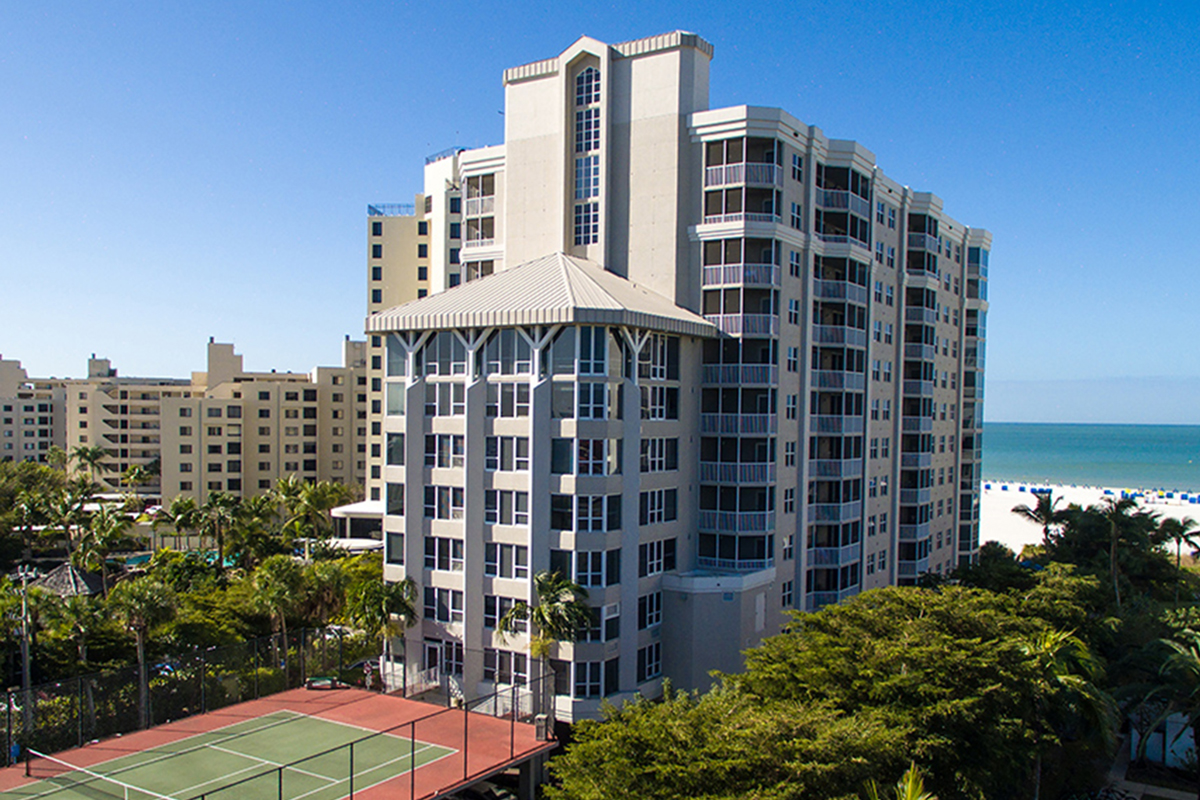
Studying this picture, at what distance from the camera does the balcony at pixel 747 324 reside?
46750 mm

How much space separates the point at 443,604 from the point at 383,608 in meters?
3.03

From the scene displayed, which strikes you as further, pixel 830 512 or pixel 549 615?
pixel 830 512

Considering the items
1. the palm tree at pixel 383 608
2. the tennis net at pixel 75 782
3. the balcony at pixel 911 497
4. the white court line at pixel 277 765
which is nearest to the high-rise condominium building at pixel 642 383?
the palm tree at pixel 383 608

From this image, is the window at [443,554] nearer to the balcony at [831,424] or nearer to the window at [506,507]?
the window at [506,507]

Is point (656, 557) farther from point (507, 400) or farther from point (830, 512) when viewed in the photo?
point (830, 512)

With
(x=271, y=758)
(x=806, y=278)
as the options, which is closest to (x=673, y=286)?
(x=806, y=278)

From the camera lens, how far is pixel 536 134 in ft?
168

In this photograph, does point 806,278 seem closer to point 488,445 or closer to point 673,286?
point 673,286

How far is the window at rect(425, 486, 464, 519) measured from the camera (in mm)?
43844

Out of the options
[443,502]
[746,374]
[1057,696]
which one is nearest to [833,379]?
Answer: [746,374]

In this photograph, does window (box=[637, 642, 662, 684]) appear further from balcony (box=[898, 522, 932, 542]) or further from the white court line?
balcony (box=[898, 522, 932, 542])

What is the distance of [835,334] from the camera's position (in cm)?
5259

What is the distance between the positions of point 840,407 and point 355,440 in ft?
261

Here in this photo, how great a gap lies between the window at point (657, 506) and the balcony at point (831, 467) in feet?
35.8
